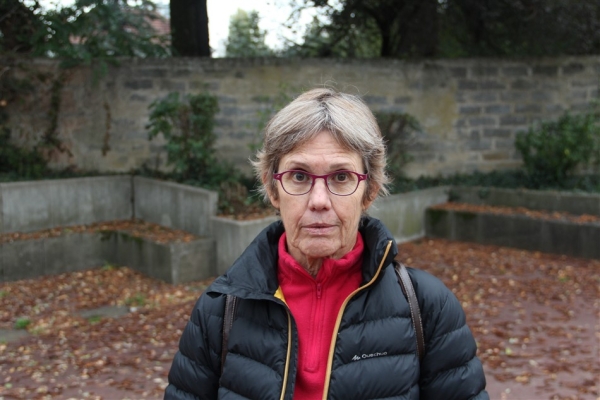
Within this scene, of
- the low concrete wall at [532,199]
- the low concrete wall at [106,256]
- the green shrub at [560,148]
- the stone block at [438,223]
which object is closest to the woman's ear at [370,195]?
the low concrete wall at [106,256]

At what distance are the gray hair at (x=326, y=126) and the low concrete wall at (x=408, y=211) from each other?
6318 millimetres

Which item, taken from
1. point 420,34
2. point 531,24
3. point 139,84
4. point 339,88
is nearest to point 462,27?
point 420,34

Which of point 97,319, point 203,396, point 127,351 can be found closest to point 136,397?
point 127,351

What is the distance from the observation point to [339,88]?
944cm

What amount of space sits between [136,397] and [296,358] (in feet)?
8.81

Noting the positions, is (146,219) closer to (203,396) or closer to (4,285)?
(4,285)

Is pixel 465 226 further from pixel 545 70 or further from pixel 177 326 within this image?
pixel 177 326

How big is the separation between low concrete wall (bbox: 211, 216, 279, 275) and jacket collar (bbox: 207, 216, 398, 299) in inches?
187

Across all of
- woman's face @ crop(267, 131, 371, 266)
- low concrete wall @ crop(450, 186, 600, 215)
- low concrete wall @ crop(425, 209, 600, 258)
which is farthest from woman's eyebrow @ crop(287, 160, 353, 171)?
low concrete wall @ crop(450, 186, 600, 215)

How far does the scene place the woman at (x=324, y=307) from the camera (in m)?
1.85

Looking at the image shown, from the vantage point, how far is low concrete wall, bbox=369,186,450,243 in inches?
340

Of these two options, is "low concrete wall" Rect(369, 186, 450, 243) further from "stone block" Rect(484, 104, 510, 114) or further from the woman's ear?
the woman's ear

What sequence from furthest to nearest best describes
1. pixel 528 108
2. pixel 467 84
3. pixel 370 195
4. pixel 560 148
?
pixel 528 108 < pixel 467 84 < pixel 560 148 < pixel 370 195

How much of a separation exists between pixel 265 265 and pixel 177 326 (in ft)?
12.4
